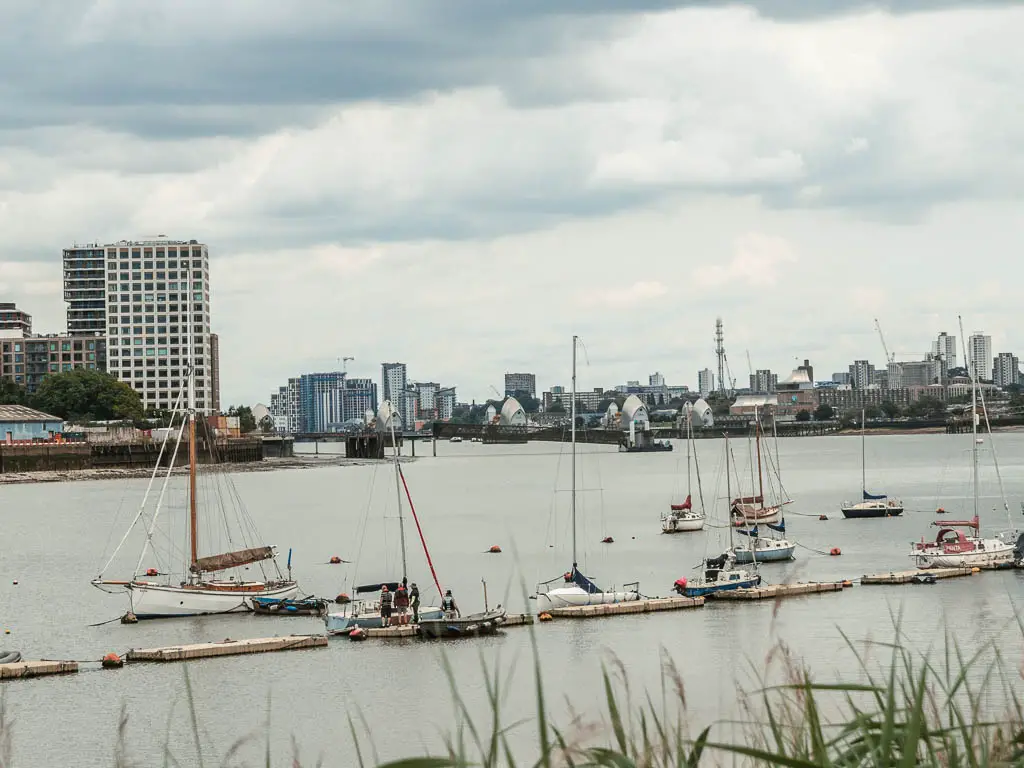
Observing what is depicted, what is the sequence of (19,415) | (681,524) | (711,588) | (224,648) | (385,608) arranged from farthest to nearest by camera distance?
(19,415), (681,524), (711,588), (385,608), (224,648)

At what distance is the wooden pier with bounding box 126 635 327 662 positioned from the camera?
38438mm

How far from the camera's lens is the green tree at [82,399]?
190 meters

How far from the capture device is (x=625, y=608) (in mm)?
46000

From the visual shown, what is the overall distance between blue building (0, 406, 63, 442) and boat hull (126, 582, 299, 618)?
12120cm

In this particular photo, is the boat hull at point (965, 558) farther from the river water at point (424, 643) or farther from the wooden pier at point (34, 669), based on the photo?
the wooden pier at point (34, 669)

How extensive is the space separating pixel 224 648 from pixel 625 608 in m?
13.8

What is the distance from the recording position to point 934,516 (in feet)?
299

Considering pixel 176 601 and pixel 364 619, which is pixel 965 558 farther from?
pixel 176 601

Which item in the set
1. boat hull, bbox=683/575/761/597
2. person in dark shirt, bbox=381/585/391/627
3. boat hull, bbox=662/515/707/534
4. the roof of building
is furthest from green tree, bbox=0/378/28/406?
person in dark shirt, bbox=381/585/391/627

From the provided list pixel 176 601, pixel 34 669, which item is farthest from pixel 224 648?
pixel 176 601

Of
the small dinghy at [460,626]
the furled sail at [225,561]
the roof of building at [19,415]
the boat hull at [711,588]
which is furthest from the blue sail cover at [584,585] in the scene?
the roof of building at [19,415]

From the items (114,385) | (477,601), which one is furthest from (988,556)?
(114,385)

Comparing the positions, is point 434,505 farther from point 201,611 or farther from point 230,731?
point 230,731

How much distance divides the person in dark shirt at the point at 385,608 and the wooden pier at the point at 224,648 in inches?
102
